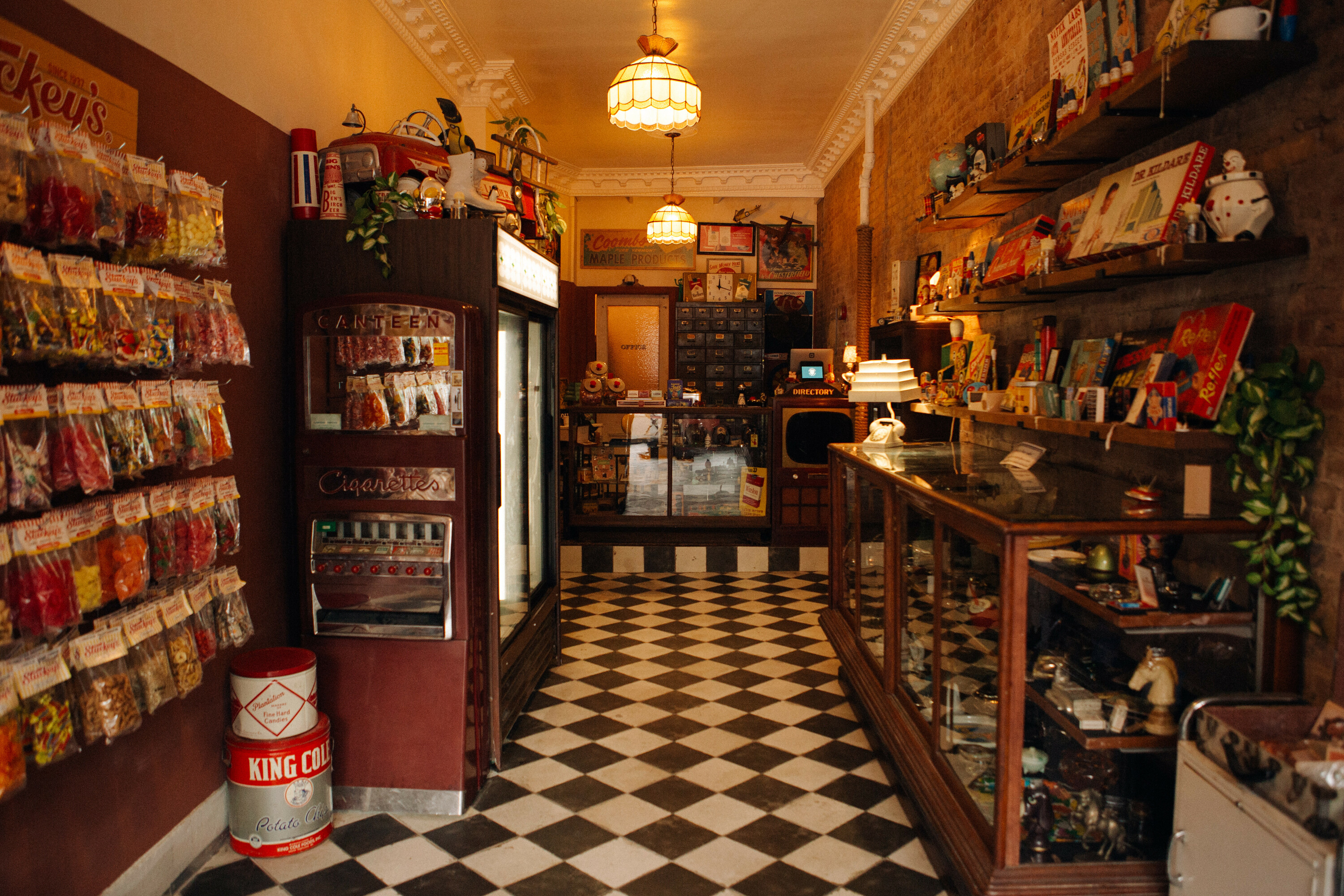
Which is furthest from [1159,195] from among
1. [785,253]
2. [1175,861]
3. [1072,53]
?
[785,253]

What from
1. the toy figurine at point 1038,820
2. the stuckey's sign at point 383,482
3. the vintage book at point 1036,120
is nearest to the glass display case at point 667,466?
the vintage book at point 1036,120

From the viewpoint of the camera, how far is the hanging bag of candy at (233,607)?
258 cm

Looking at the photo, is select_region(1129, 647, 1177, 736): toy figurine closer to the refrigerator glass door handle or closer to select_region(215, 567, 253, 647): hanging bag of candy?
the refrigerator glass door handle

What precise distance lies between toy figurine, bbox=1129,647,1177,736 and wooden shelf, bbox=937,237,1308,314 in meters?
1.02

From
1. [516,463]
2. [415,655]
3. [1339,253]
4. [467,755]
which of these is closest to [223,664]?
[415,655]

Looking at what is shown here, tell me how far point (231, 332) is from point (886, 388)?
8.97ft

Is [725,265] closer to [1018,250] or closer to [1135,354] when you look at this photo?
[1018,250]

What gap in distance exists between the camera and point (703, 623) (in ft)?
17.7

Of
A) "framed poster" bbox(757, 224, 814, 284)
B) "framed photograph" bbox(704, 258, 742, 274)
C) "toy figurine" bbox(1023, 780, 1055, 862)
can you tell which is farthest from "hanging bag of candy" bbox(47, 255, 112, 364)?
"framed poster" bbox(757, 224, 814, 284)

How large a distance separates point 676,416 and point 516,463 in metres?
2.60

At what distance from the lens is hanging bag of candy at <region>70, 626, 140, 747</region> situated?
78.9 inches

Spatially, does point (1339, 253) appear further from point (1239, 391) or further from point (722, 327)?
point (722, 327)

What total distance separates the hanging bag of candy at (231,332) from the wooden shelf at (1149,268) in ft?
8.75

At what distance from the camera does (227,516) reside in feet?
8.48
